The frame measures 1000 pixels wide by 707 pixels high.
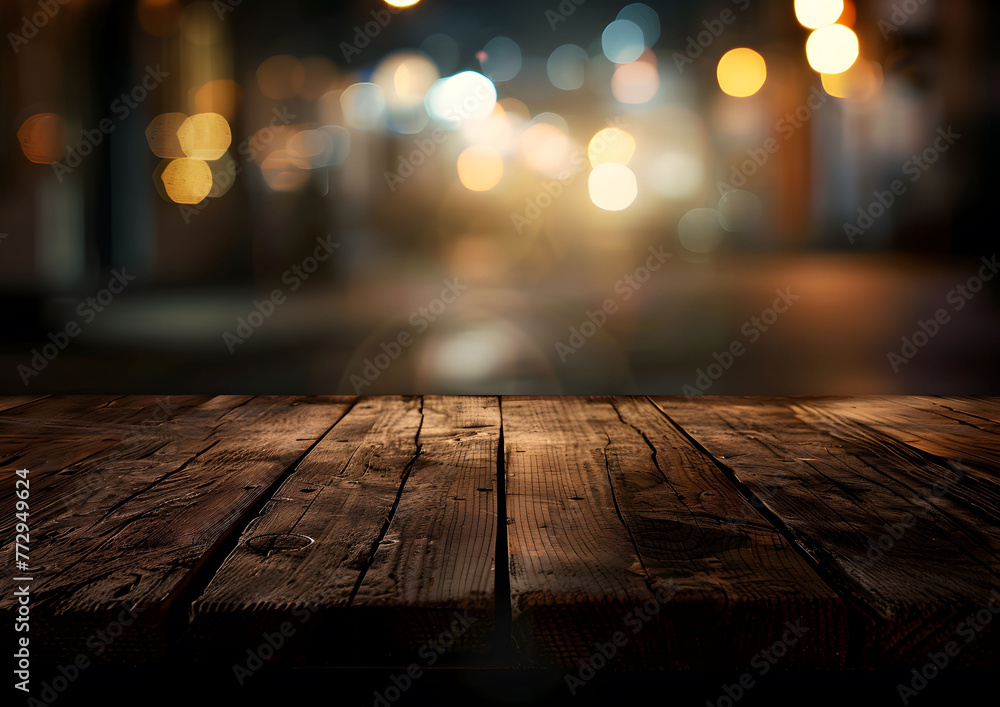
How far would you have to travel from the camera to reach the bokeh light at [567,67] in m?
2.08

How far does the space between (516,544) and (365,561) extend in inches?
6.0

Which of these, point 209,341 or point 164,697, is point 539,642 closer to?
point 164,697

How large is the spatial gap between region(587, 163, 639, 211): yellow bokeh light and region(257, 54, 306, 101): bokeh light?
0.87m

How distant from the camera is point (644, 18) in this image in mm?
2062

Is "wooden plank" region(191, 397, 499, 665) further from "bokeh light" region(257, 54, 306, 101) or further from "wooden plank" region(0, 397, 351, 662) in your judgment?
"bokeh light" region(257, 54, 306, 101)

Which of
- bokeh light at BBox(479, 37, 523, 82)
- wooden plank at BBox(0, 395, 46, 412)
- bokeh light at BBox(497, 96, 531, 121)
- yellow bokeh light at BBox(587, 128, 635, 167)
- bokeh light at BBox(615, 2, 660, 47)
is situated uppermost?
bokeh light at BBox(615, 2, 660, 47)

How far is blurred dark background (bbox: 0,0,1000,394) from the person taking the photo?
81.0 inches

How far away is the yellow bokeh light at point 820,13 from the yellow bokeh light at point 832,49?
0.02 m

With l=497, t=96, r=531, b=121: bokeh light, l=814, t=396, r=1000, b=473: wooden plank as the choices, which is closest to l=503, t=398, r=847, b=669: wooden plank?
l=814, t=396, r=1000, b=473: wooden plank

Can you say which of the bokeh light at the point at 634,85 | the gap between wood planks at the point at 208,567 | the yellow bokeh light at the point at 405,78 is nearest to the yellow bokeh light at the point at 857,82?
the bokeh light at the point at 634,85

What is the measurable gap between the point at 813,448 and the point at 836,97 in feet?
4.39

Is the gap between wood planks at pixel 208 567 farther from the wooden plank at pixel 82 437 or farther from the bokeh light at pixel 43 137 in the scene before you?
the bokeh light at pixel 43 137

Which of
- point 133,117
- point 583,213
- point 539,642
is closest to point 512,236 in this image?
point 583,213

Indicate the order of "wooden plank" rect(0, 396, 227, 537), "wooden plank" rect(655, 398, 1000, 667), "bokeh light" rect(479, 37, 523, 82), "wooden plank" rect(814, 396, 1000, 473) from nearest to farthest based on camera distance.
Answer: "wooden plank" rect(655, 398, 1000, 667), "wooden plank" rect(0, 396, 227, 537), "wooden plank" rect(814, 396, 1000, 473), "bokeh light" rect(479, 37, 523, 82)
